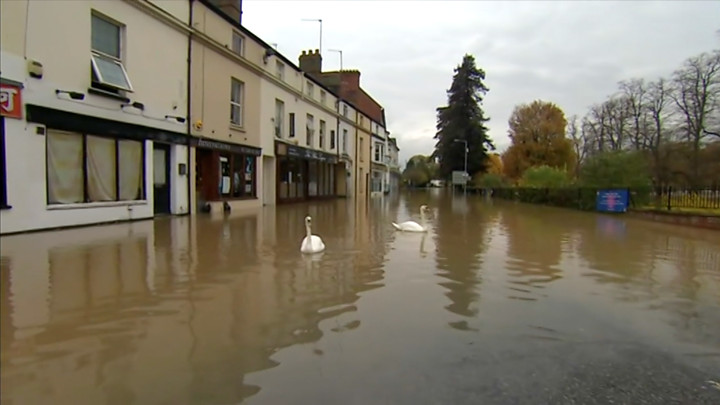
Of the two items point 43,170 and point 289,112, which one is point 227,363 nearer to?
point 43,170

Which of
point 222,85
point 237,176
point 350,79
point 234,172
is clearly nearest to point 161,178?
point 234,172

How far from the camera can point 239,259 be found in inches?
289

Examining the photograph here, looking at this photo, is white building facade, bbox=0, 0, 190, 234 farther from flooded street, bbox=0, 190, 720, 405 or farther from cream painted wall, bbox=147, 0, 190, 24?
flooded street, bbox=0, 190, 720, 405

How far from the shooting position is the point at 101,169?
35.9ft

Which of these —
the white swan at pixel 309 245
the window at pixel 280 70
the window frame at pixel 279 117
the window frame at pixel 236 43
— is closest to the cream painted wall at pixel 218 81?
the window frame at pixel 236 43

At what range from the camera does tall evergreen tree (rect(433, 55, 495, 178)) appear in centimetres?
5459

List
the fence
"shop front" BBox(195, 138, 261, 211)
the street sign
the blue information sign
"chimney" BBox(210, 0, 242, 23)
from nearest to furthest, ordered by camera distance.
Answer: the fence, "shop front" BBox(195, 138, 261, 211), "chimney" BBox(210, 0, 242, 23), the blue information sign, the street sign

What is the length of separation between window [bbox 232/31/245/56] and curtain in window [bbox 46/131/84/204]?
8613 millimetres

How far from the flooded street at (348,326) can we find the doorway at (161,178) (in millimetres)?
4986

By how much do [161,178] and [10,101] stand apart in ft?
17.0

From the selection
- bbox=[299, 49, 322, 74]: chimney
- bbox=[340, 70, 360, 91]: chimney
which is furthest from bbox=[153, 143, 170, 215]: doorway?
bbox=[340, 70, 360, 91]: chimney

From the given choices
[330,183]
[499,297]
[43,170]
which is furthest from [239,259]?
[330,183]

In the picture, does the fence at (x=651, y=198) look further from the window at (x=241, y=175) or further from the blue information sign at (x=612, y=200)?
the window at (x=241, y=175)

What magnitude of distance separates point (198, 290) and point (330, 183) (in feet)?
82.9
